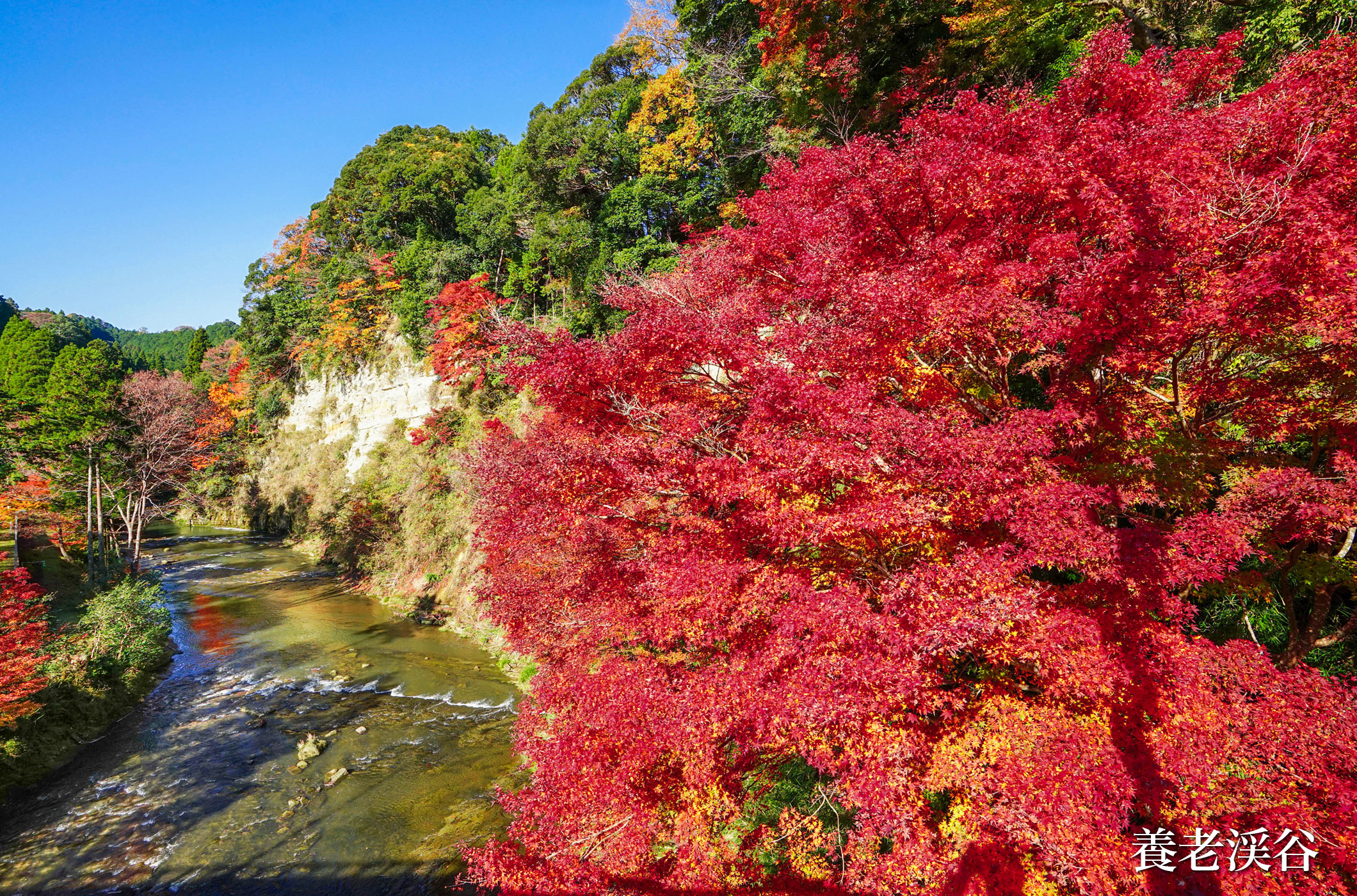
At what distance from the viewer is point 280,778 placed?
427 inches

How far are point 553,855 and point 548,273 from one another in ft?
72.2

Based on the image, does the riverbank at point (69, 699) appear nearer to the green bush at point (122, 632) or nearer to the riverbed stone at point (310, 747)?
the green bush at point (122, 632)

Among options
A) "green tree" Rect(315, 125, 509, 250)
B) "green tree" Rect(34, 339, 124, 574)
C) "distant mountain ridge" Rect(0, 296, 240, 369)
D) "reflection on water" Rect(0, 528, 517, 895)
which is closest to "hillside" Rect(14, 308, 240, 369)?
"distant mountain ridge" Rect(0, 296, 240, 369)

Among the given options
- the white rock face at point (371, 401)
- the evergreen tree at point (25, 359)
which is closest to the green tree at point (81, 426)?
the white rock face at point (371, 401)

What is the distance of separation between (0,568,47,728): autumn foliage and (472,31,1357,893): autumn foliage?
1146 cm

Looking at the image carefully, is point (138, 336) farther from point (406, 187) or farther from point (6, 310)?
point (406, 187)

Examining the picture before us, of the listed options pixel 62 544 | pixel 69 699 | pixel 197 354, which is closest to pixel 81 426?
pixel 62 544

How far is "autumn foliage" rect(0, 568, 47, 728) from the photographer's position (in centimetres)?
1102

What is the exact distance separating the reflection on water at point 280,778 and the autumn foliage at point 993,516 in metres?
2.83

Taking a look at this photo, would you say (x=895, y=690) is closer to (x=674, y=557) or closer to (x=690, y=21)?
(x=674, y=557)

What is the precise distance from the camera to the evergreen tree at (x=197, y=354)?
158 ft

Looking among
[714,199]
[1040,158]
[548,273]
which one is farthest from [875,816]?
[548,273]

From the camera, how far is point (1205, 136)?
5984 mm

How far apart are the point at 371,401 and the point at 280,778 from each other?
77.6 feet
